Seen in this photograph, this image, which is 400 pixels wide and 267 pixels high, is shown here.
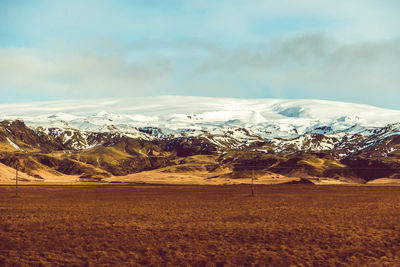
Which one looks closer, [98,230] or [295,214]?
[98,230]

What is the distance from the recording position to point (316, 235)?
1463 inches

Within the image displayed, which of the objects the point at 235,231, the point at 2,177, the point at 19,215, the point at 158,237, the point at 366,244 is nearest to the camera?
the point at 366,244

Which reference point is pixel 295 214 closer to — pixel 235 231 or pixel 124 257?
pixel 235 231

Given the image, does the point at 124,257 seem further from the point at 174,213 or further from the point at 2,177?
the point at 2,177

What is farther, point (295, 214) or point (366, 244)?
point (295, 214)

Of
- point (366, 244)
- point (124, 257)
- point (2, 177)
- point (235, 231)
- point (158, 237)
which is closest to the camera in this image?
point (124, 257)

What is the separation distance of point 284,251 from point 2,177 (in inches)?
7683

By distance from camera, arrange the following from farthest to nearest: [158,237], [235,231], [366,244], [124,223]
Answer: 1. [124,223]
2. [235,231]
3. [158,237]
4. [366,244]

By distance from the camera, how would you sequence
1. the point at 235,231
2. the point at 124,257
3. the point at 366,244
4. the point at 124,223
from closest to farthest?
the point at 124,257 < the point at 366,244 < the point at 235,231 < the point at 124,223

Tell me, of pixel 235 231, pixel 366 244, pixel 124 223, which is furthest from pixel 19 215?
pixel 366 244

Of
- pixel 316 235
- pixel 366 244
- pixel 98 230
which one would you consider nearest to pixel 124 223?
pixel 98 230

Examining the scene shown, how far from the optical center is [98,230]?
40219 mm

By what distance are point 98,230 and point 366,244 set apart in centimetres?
2372

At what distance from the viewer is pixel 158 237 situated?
36.3 metres
